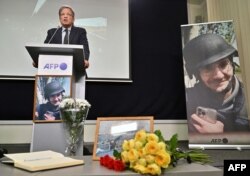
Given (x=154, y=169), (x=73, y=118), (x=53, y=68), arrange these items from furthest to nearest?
(x=53, y=68), (x=73, y=118), (x=154, y=169)

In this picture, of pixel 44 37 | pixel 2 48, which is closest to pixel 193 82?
pixel 44 37

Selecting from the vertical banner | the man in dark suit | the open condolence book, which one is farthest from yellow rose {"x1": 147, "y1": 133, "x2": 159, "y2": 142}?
the man in dark suit

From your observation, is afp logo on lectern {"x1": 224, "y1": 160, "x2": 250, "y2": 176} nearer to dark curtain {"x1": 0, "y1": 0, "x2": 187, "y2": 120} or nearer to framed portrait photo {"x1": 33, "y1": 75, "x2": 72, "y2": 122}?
framed portrait photo {"x1": 33, "y1": 75, "x2": 72, "y2": 122}

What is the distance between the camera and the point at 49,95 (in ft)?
3.76

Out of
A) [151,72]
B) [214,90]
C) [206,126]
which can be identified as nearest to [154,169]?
[206,126]

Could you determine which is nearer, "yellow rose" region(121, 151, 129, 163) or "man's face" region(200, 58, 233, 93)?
"yellow rose" region(121, 151, 129, 163)

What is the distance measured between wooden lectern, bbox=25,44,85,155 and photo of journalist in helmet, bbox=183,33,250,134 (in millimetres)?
1228

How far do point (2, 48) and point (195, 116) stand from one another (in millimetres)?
2003

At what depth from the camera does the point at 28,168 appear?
676mm

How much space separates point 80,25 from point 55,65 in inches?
51.9

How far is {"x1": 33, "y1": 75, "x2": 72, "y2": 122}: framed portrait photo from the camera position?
1126 millimetres

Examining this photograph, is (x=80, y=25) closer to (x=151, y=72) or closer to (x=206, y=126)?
(x=151, y=72)

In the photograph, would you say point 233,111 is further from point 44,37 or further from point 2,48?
point 2,48

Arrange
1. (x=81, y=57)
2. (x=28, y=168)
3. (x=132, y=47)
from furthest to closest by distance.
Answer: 1. (x=132, y=47)
2. (x=81, y=57)
3. (x=28, y=168)
